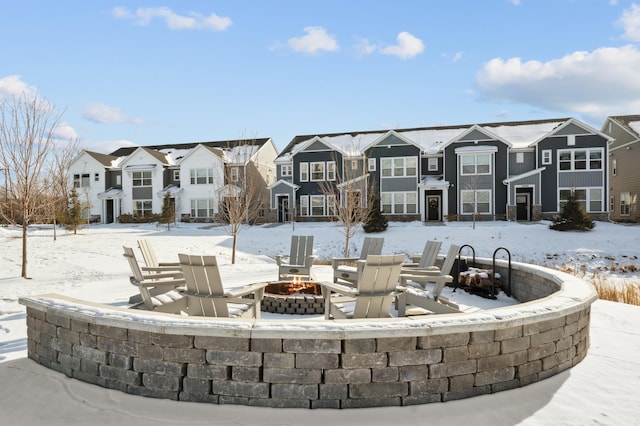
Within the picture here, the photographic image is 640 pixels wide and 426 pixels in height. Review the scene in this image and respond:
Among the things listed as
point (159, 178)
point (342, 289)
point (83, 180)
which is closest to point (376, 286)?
point (342, 289)

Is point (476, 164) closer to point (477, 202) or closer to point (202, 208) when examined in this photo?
point (477, 202)

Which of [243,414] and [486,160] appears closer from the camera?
[243,414]

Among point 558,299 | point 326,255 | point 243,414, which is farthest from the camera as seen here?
point 326,255

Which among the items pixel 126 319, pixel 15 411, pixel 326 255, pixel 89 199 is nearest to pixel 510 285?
pixel 126 319

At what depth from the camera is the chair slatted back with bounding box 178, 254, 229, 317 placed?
4.84m

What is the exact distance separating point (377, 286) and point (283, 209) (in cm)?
2575

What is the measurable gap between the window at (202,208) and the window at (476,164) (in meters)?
18.9

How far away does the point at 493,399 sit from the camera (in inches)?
149

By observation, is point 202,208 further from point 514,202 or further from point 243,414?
point 243,414

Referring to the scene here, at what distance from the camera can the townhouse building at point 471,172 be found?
25.8 meters

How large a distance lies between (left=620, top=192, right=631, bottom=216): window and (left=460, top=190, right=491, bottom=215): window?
10.1m

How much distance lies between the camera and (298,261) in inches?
379

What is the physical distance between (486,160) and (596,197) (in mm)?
6734

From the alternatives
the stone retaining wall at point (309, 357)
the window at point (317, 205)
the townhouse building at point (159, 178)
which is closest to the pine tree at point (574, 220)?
the window at point (317, 205)
